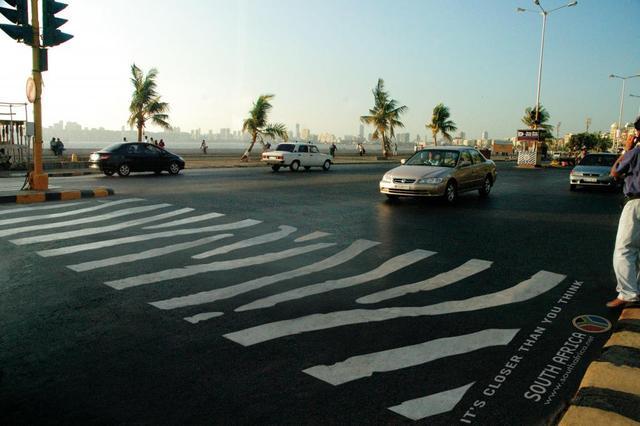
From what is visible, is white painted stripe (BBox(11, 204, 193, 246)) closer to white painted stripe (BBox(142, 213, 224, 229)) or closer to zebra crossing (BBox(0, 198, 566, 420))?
zebra crossing (BBox(0, 198, 566, 420))

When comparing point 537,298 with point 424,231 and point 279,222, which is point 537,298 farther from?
point 279,222

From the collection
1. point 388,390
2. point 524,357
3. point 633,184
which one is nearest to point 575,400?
point 524,357

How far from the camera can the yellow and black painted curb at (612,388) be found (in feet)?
9.54

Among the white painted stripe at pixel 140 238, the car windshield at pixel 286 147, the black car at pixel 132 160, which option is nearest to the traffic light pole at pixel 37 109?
the white painted stripe at pixel 140 238

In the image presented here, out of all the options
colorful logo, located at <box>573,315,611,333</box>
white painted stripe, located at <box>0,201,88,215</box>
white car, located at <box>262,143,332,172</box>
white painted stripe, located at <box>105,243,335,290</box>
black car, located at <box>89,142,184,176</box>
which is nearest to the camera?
colorful logo, located at <box>573,315,611,333</box>

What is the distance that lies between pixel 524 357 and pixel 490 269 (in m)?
2.88

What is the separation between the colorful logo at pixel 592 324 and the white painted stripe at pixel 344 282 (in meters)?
2.22

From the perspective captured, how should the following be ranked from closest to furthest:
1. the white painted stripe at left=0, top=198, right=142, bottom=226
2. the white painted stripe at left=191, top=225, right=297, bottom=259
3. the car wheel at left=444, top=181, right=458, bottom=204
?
the white painted stripe at left=191, top=225, right=297, bottom=259 < the white painted stripe at left=0, top=198, right=142, bottom=226 < the car wheel at left=444, top=181, right=458, bottom=204

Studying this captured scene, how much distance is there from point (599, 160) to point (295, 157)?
603 inches

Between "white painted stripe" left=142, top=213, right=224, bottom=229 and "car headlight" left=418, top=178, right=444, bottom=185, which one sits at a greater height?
"car headlight" left=418, top=178, right=444, bottom=185

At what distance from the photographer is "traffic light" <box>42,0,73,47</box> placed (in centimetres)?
1194

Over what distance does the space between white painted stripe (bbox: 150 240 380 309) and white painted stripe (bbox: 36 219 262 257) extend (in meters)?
2.72

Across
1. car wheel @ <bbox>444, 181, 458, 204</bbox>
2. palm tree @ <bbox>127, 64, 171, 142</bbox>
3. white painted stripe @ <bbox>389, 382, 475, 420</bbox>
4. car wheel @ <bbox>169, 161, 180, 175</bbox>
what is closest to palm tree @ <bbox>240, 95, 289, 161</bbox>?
palm tree @ <bbox>127, 64, 171, 142</bbox>

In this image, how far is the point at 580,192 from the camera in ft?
61.4
